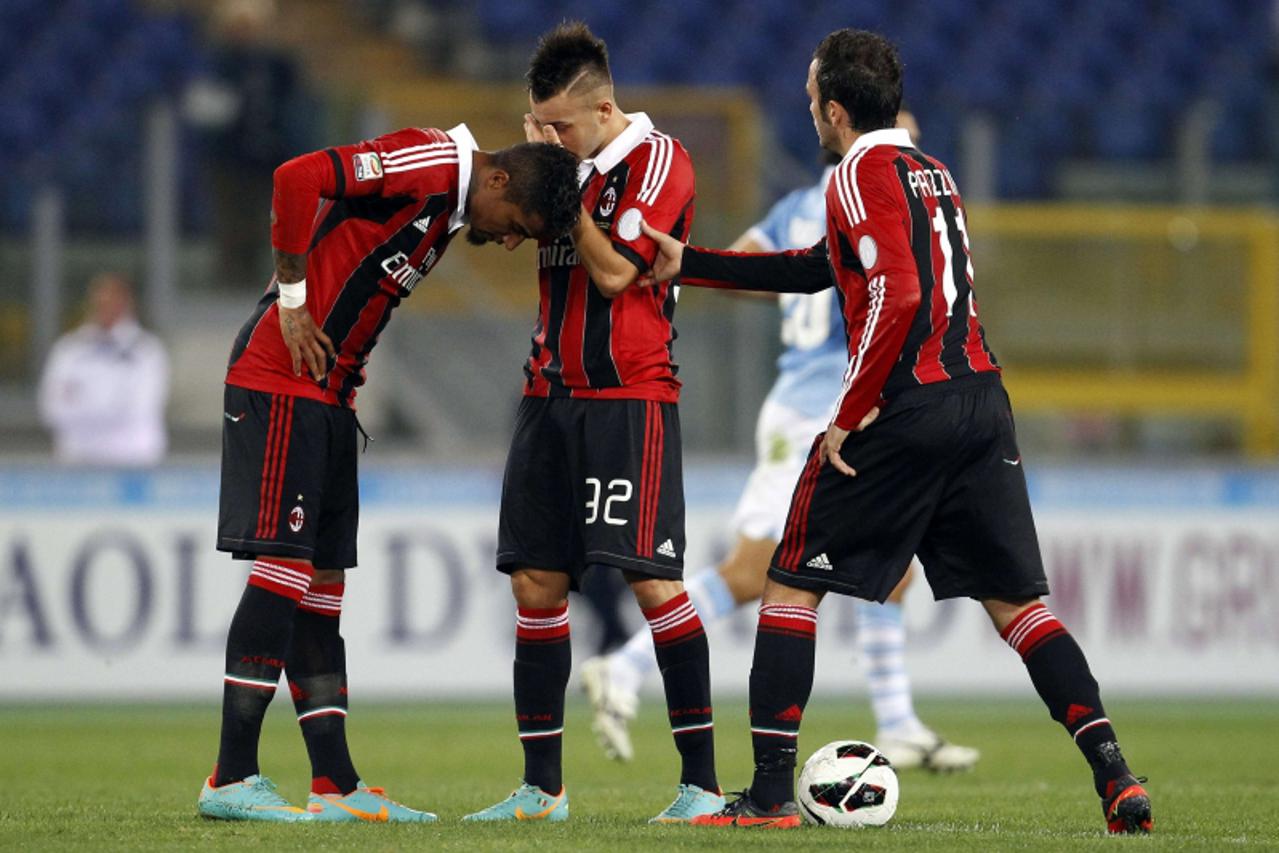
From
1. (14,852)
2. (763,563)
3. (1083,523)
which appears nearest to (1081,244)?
(1083,523)

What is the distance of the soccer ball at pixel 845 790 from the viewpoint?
18.1ft

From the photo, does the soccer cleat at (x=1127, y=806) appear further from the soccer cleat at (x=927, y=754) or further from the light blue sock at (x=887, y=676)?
the light blue sock at (x=887, y=676)

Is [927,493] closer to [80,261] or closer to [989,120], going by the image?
[80,261]

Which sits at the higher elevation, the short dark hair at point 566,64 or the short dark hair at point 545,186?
the short dark hair at point 566,64

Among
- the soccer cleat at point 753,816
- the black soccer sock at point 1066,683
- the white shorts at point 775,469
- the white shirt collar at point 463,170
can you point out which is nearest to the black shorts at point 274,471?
the white shirt collar at point 463,170

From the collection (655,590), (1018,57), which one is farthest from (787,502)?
(1018,57)

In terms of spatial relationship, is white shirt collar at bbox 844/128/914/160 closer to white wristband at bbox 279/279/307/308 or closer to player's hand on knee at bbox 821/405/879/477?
player's hand on knee at bbox 821/405/879/477

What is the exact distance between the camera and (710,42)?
53.4ft

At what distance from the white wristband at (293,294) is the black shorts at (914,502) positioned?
146 centimetres

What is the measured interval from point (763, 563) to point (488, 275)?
4476 mm

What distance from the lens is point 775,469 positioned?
8281mm

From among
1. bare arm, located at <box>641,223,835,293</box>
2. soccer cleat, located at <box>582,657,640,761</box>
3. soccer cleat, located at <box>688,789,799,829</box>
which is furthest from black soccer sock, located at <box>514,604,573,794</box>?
soccer cleat, located at <box>582,657,640,761</box>

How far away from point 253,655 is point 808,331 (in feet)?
11.0

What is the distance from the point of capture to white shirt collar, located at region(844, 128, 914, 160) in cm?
552
